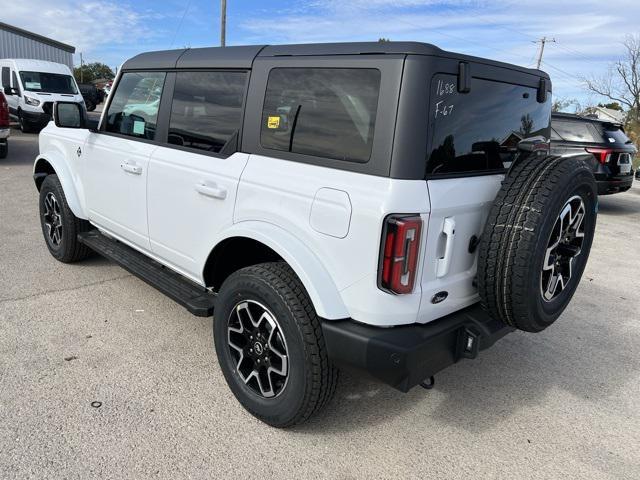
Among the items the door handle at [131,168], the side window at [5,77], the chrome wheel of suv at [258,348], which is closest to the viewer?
the chrome wheel of suv at [258,348]

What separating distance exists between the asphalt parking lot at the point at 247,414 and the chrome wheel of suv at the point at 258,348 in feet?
0.75

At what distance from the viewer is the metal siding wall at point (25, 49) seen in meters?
28.7

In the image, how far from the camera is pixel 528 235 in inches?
86.9

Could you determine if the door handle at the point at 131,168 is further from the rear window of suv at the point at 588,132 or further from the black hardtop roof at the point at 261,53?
the rear window of suv at the point at 588,132

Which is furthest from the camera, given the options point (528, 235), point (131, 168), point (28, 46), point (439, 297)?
point (28, 46)

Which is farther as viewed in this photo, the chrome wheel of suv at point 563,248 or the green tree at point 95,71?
the green tree at point 95,71

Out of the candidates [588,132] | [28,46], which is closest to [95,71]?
[28,46]

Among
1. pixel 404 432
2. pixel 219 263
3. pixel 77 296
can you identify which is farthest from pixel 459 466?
pixel 77 296

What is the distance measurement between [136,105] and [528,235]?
2892 mm

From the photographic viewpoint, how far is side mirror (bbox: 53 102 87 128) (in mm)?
4078

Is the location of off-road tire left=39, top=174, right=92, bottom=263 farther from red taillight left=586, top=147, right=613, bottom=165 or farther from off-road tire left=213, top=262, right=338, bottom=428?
red taillight left=586, top=147, right=613, bottom=165

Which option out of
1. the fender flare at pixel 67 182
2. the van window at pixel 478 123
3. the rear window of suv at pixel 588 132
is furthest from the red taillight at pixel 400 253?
the rear window of suv at pixel 588 132

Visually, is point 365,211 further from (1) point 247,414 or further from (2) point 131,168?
(2) point 131,168

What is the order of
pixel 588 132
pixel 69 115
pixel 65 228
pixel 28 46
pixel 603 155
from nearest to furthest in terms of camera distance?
pixel 69 115 < pixel 65 228 < pixel 603 155 < pixel 588 132 < pixel 28 46
